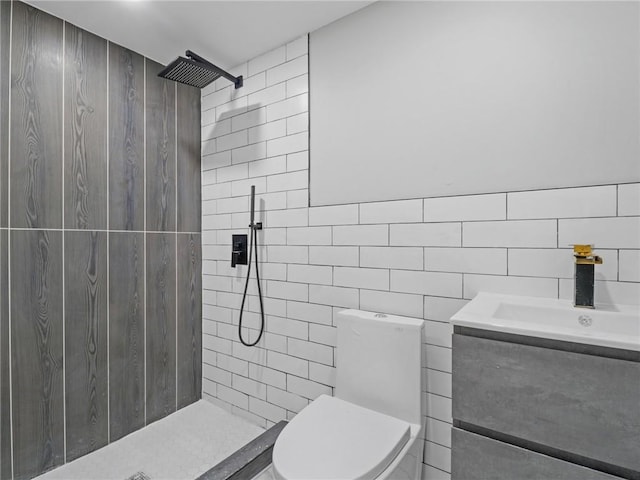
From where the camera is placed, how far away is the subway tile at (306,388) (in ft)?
5.66

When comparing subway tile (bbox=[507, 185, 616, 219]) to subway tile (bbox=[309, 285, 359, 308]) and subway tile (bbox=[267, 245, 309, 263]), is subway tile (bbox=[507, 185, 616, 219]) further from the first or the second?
subway tile (bbox=[267, 245, 309, 263])

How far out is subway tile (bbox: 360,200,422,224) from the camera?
1.46 metres

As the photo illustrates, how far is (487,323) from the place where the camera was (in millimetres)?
872

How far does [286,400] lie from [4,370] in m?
1.32

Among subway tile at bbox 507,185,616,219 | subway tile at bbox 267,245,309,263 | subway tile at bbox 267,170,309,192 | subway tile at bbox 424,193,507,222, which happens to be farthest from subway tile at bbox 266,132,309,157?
subway tile at bbox 507,185,616,219

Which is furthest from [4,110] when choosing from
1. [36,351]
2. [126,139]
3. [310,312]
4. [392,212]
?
[392,212]

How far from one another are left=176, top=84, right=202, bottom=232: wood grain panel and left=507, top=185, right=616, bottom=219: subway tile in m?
1.89

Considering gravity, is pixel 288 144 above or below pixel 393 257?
above

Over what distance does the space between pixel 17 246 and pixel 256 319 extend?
121cm

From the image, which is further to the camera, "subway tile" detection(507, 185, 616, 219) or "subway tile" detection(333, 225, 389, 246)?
"subway tile" detection(333, 225, 389, 246)

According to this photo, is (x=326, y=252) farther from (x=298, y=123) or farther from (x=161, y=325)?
(x=161, y=325)

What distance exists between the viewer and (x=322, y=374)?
172 centimetres

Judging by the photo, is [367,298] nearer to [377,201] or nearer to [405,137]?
[377,201]

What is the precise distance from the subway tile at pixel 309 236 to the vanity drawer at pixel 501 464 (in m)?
1.04
